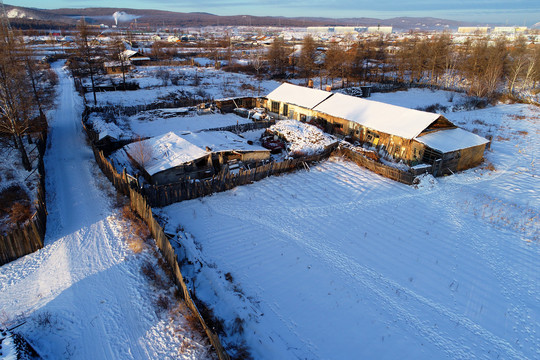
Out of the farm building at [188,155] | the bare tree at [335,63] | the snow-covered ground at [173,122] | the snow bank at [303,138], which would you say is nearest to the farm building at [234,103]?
the snow-covered ground at [173,122]

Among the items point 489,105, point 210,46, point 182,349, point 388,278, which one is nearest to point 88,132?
point 182,349

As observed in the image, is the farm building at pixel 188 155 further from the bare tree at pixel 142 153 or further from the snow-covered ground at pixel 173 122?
the snow-covered ground at pixel 173 122

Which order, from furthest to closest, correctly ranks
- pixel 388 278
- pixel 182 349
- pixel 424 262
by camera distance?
pixel 424 262
pixel 388 278
pixel 182 349

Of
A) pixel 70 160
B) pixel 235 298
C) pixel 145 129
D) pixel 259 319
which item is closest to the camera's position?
pixel 259 319

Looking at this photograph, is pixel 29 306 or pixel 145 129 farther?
pixel 145 129

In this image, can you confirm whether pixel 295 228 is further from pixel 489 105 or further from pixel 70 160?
pixel 489 105

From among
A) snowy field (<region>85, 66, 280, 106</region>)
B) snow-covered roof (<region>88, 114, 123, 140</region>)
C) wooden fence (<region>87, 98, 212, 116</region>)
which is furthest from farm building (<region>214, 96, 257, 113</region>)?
snow-covered roof (<region>88, 114, 123, 140</region>)

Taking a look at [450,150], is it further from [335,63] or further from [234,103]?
[335,63]
